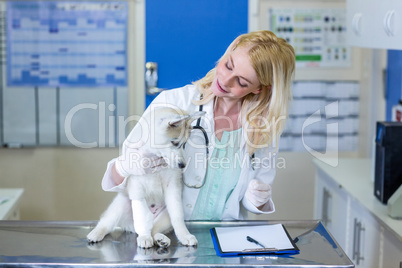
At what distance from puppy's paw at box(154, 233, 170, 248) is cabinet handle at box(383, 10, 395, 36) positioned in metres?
1.29

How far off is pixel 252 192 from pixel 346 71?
2097 millimetres

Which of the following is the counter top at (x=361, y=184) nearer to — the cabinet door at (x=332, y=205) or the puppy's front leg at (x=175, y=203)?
the cabinet door at (x=332, y=205)

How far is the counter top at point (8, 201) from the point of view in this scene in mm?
2243

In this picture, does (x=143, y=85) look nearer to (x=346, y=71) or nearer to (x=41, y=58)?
(x=41, y=58)

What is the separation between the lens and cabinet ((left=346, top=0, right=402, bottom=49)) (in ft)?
6.91

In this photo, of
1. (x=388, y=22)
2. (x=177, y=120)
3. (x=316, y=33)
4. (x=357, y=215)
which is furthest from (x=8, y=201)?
(x=316, y=33)

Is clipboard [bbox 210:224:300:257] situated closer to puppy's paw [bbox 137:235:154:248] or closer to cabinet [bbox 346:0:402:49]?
puppy's paw [bbox 137:235:154:248]

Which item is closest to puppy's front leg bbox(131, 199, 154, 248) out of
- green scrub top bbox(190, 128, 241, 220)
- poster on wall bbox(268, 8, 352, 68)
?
green scrub top bbox(190, 128, 241, 220)

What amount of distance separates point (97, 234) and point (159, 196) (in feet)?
0.66

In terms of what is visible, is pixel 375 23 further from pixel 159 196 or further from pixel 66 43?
pixel 66 43

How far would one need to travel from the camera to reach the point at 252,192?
1.70m

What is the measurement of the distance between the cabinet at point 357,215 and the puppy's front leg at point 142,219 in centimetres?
94

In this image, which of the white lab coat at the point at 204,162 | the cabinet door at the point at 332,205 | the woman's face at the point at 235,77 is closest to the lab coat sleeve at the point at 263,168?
the white lab coat at the point at 204,162

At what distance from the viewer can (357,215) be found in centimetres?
244
